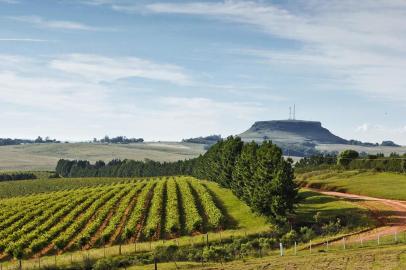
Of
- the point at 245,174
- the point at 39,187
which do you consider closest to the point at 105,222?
the point at 245,174

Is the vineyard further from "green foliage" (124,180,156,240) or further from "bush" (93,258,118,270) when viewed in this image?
"bush" (93,258,118,270)

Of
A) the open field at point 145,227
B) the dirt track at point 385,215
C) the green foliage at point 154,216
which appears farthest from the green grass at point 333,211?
the green foliage at point 154,216

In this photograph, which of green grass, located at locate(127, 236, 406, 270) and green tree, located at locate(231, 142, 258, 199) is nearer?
green grass, located at locate(127, 236, 406, 270)

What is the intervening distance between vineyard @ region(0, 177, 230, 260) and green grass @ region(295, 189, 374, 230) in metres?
11.2

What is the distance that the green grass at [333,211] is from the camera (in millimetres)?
62062

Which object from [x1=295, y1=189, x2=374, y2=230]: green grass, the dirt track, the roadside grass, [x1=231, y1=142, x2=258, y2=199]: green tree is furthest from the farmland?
the dirt track

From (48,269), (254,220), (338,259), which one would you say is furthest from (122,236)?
(338,259)

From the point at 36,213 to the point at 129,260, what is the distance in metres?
41.2

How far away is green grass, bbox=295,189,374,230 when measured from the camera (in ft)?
204

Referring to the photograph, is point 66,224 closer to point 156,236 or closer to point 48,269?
point 156,236

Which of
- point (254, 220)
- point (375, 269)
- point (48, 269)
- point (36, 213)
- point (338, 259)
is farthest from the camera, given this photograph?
point (36, 213)

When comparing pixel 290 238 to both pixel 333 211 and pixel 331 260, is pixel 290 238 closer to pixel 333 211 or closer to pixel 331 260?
pixel 331 260

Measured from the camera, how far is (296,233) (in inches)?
2293

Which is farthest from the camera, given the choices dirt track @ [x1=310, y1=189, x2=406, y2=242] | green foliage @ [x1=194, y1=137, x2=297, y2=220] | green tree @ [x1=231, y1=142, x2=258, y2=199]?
green tree @ [x1=231, y1=142, x2=258, y2=199]
